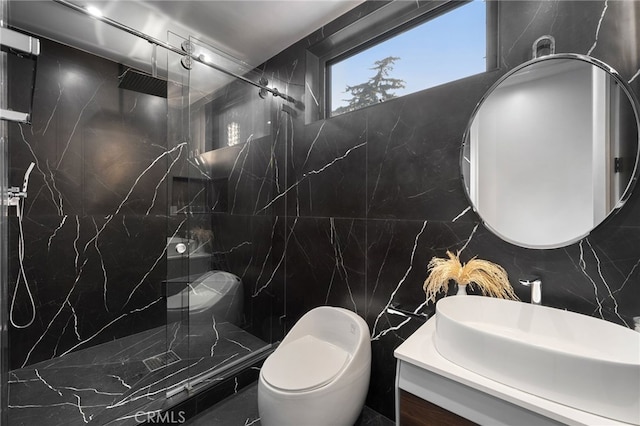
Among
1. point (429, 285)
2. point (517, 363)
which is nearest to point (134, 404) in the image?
point (429, 285)

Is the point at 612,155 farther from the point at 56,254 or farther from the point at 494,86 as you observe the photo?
the point at 56,254

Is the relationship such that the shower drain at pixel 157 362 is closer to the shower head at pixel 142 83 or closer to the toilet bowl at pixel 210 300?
the toilet bowl at pixel 210 300

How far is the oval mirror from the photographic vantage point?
3.17 ft

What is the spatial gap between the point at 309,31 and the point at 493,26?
1208mm

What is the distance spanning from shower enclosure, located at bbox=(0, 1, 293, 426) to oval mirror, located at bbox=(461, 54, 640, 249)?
1.41 metres

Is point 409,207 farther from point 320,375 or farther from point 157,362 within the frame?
point 157,362

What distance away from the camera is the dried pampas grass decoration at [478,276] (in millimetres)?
1176

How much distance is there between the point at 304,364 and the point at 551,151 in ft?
4.88

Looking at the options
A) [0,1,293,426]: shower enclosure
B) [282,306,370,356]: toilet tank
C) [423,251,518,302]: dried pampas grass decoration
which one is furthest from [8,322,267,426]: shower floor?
[423,251,518,302]: dried pampas grass decoration

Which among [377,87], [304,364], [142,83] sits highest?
[142,83]

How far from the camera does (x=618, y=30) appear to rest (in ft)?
3.16

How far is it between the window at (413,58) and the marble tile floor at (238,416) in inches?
74.0

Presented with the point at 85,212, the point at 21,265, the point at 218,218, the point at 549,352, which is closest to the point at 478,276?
the point at 549,352

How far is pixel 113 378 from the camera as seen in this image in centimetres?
187
